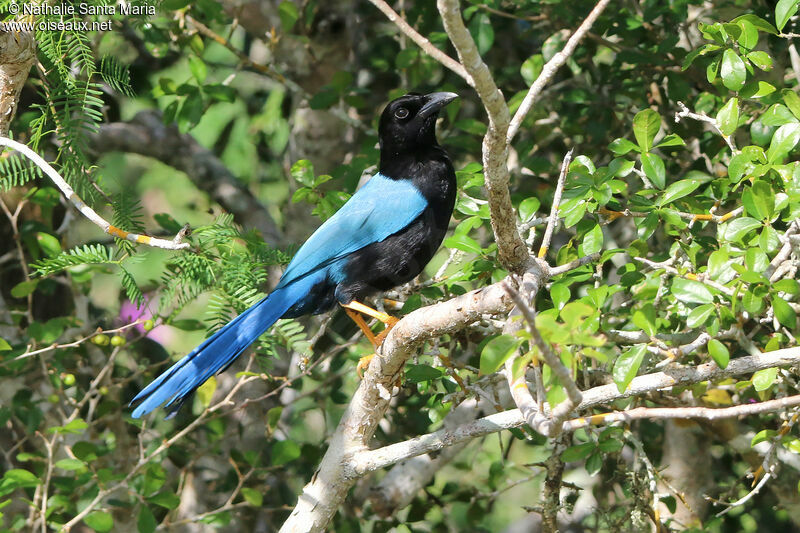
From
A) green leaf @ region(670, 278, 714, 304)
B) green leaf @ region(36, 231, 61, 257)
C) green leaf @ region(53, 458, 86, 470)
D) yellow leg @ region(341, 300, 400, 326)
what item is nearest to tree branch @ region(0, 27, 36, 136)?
green leaf @ region(36, 231, 61, 257)

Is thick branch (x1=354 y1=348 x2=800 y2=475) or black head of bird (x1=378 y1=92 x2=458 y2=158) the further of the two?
black head of bird (x1=378 y1=92 x2=458 y2=158)

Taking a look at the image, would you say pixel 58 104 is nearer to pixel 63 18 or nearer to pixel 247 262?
pixel 63 18

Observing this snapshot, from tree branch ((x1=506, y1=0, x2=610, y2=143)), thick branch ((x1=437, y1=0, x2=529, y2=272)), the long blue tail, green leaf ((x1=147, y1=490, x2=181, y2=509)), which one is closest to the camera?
thick branch ((x1=437, y1=0, x2=529, y2=272))

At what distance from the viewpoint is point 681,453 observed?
4227mm

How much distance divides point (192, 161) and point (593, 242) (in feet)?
9.79

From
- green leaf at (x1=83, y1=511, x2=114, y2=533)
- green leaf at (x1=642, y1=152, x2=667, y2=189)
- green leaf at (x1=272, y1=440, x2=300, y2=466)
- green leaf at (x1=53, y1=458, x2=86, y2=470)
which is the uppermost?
green leaf at (x1=642, y1=152, x2=667, y2=189)

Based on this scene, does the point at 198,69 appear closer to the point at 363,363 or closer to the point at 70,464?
the point at 363,363

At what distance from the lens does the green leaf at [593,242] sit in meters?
2.76

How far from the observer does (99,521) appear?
137 inches

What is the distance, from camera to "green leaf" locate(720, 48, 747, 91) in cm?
276

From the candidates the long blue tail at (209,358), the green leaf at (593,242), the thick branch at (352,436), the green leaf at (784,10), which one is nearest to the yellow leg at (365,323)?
the long blue tail at (209,358)

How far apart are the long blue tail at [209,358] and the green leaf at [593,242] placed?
1.28 meters

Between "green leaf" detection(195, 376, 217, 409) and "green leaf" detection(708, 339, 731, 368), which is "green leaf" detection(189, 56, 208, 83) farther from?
"green leaf" detection(708, 339, 731, 368)

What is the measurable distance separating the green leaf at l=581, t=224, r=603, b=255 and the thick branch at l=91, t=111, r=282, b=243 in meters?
2.51
